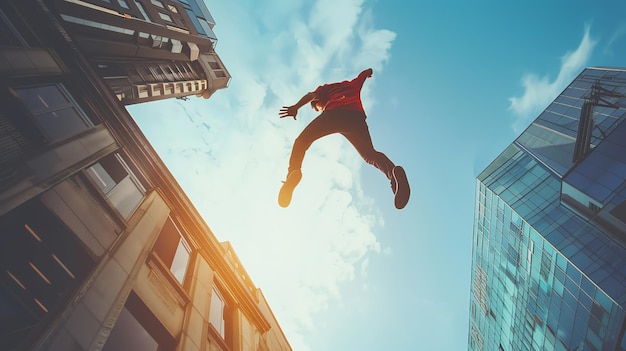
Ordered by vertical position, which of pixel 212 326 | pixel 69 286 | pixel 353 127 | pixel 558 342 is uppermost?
pixel 353 127

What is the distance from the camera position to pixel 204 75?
32.3 m

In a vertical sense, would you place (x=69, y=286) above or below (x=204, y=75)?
below

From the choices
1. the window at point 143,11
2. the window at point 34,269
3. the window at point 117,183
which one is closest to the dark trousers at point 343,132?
the window at point 34,269

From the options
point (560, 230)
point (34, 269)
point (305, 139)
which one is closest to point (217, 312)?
point (34, 269)

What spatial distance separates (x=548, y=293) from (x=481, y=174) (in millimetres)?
20384

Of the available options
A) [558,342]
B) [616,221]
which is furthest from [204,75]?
[558,342]

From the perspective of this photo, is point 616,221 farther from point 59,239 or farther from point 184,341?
point 59,239

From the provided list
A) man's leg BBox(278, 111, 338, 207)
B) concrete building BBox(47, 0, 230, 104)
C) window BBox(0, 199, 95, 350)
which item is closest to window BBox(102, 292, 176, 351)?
window BBox(0, 199, 95, 350)

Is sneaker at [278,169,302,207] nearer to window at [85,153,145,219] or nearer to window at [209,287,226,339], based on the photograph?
window at [85,153,145,219]

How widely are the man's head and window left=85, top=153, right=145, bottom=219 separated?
6646mm

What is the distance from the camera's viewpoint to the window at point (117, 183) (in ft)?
30.5

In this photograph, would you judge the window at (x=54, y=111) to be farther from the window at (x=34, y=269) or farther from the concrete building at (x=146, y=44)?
the concrete building at (x=146, y=44)

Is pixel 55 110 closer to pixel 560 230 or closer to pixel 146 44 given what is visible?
pixel 146 44

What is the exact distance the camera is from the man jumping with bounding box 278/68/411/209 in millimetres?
5812
